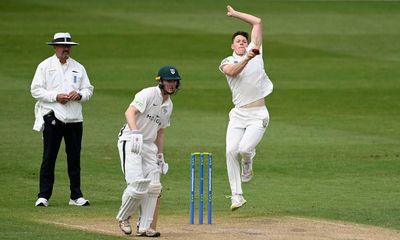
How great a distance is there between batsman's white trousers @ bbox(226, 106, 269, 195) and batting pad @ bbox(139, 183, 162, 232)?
2062 millimetres

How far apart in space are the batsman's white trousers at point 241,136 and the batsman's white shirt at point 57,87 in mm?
1962

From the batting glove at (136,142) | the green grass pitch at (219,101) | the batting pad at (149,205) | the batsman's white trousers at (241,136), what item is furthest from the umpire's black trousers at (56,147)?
the batting glove at (136,142)

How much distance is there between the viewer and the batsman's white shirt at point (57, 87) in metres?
15.4

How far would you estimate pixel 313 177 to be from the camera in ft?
60.1

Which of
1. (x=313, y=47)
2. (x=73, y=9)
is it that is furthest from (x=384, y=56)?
(x=73, y=9)

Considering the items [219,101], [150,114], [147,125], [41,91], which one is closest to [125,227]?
[147,125]

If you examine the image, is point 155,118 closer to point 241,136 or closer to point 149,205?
point 149,205

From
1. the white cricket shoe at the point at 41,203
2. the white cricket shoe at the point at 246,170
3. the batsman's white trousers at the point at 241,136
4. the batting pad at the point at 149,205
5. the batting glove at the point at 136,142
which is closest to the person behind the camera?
the batting glove at the point at 136,142

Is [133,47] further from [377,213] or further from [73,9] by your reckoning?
[377,213]

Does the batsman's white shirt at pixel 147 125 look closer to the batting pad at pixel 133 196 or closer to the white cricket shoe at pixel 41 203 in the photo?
the batting pad at pixel 133 196

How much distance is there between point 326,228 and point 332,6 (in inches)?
1265

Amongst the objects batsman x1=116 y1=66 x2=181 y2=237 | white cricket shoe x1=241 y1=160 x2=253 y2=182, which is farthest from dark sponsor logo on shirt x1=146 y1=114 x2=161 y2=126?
white cricket shoe x1=241 y1=160 x2=253 y2=182

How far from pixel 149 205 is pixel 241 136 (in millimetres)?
2403

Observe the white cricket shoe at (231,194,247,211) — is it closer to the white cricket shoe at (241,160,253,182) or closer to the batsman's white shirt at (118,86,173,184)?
the white cricket shoe at (241,160,253,182)
